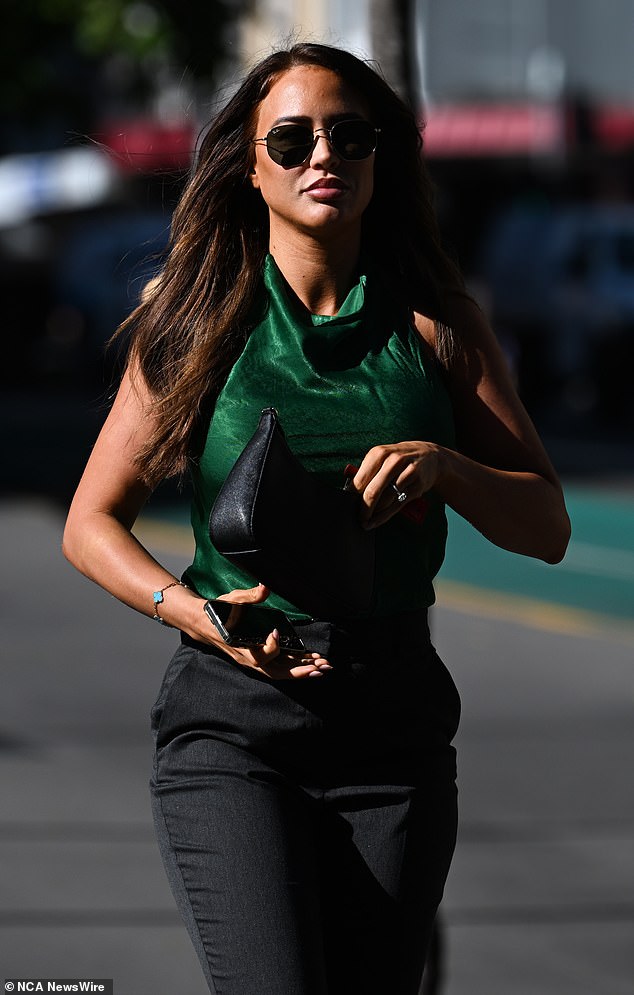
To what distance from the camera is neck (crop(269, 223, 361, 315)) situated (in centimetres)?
274

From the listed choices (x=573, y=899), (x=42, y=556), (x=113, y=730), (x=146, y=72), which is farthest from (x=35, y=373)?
(x=573, y=899)

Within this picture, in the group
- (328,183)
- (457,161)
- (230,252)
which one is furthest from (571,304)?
(328,183)

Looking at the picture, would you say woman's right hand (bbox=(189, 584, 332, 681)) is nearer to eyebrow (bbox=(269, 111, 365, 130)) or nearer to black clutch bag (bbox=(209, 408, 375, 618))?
black clutch bag (bbox=(209, 408, 375, 618))

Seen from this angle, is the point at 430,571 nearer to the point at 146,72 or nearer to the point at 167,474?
the point at 167,474

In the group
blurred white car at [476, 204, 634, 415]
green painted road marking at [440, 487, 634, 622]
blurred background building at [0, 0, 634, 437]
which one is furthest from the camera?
blurred white car at [476, 204, 634, 415]

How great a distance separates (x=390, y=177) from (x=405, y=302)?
240 mm

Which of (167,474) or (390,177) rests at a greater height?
(390,177)

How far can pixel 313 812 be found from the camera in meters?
2.61

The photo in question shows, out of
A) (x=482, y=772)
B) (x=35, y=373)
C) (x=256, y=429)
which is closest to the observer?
(x=256, y=429)

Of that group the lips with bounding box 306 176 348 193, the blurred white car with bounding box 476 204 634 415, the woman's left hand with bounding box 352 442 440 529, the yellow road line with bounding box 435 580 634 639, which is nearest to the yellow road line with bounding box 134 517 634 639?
the yellow road line with bounding box 435 580 634 639

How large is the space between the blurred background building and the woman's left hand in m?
12.2

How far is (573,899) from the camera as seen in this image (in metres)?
5.07

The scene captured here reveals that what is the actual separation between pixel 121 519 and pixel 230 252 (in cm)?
47

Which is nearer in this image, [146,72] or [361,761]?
[361,761]
